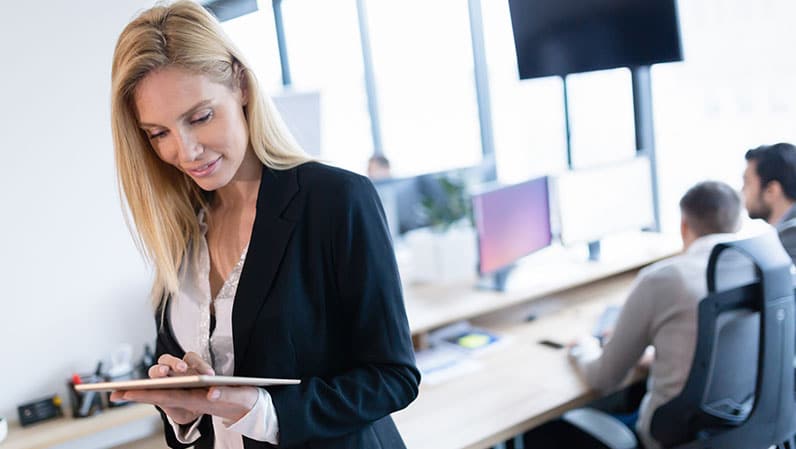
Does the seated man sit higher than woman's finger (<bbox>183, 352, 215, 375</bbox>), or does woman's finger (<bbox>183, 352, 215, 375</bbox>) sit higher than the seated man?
woman's finger (<bbox>183, 352, 215, 375</bbox>)

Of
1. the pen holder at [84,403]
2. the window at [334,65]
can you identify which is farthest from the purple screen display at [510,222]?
the window at [334,65]

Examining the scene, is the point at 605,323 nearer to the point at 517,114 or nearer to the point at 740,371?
the point at 740,371

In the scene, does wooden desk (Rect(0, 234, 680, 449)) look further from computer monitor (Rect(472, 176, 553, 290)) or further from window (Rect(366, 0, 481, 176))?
window (Rect(366, 0, 481, 176))

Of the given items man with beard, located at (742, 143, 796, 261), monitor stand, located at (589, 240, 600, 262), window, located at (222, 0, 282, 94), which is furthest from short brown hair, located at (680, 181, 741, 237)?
window, located at (222, 0, 282, 94)

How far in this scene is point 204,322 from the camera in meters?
1.22

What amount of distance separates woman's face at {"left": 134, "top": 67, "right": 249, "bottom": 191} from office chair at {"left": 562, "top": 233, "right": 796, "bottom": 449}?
1.19 metres

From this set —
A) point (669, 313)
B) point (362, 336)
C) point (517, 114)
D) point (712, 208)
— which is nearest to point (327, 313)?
point (362, 336)

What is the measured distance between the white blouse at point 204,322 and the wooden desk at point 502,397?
75 cm

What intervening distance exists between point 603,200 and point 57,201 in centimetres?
229

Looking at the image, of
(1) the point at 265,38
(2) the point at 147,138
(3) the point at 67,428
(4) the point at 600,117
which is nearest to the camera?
(2) the point at 147,138

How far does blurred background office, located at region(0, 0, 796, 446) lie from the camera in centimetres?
188

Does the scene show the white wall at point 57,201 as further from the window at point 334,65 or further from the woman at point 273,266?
the window at point 334,65

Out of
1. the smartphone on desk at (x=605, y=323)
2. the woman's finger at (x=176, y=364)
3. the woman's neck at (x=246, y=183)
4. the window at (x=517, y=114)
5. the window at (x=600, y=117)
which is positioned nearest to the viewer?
the woman's finger at (x=176, y=364)

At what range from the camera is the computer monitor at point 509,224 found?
272cm
